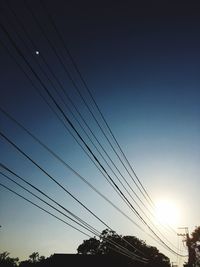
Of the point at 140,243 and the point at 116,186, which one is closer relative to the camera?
the point at 116,186

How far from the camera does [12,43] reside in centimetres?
732

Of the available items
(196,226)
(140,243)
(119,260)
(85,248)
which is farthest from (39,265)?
(140,243)

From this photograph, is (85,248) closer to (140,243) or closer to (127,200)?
(140,243)

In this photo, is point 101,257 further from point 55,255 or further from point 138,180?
point 138,180

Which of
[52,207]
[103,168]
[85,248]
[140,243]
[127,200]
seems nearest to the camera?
[52,207]

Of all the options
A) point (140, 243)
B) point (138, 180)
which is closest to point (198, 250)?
point (140, 243)

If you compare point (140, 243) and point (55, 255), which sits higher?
point (140, 243)

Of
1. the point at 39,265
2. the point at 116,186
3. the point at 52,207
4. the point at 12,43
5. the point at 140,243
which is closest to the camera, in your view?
the point at 12,43

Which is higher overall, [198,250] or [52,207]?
[198,250]

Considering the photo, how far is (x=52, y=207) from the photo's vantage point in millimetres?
10609

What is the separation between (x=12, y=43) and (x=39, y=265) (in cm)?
3252

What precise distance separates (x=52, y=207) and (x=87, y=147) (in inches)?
104

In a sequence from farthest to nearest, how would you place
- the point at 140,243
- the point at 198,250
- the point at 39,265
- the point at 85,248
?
the point at 140,243 → the point at 85,248 → the point at 198,250 → the point at 39,265

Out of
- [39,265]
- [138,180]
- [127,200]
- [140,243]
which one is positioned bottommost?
[39,265]
